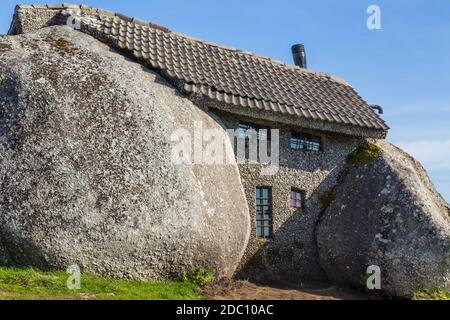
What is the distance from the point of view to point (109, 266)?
47.5 ft

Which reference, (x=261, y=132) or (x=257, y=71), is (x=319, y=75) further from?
(x=261, y=132)

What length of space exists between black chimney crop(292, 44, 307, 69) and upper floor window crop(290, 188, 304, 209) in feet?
27.9

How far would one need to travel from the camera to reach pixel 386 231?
59.7ft

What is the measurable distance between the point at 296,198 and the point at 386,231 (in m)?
3.34

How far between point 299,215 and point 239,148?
10.3 feet

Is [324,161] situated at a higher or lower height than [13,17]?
lower

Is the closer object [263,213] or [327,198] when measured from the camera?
[263,213]

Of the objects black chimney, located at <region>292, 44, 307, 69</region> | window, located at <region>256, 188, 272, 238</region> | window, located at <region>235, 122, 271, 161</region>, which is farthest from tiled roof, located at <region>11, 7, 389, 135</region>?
window, located at <region>256, 188, 272, 238</region>

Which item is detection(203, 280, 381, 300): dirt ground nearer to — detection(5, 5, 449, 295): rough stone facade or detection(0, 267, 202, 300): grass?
detection(5, 5, 449, 295): rough stone facade

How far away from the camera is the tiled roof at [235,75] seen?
1875cm

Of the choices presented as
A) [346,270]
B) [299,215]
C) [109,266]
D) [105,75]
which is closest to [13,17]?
[105,75]

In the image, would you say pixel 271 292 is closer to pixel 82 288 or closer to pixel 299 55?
pixel 82 288

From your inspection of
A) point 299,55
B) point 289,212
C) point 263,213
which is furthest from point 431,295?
point 299,55

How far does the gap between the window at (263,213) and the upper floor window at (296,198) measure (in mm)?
1018
